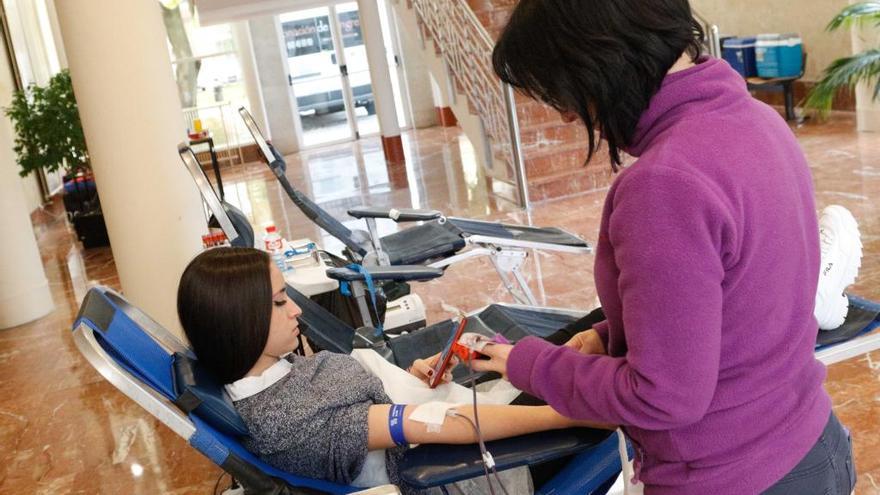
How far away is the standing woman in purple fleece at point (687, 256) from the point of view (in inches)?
47.6

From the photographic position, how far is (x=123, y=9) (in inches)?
171

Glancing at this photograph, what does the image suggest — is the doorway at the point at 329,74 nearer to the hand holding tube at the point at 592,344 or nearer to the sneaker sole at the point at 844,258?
the sneaker sole at the point at 844,258

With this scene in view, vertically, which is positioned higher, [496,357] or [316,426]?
[496,357]

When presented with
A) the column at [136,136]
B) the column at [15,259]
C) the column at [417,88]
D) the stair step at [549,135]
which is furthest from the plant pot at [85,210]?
the column at [417,88]

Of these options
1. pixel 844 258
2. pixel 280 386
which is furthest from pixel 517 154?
pixel 280 386

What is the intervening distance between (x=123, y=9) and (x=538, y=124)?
448cm

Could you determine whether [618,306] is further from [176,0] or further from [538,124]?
[176,0]

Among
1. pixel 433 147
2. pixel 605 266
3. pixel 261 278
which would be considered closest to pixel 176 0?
pixel 433 147

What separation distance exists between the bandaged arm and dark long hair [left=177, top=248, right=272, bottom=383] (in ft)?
1.01

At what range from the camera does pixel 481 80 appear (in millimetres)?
7938

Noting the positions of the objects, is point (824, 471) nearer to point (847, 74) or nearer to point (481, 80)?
point (847, 74)

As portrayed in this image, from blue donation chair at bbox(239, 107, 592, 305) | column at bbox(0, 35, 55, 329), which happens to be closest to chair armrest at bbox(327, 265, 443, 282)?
blue donation chair at bbox(239, 107, 592, 305)

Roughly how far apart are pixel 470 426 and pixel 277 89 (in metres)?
13.2

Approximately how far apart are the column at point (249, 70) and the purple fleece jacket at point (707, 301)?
1337 cm
